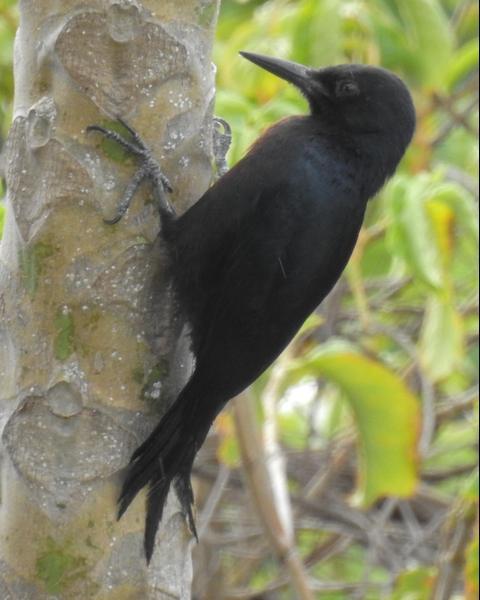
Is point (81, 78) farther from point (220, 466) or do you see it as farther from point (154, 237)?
point (220, 466)

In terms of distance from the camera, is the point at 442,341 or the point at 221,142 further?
the point at 442,341

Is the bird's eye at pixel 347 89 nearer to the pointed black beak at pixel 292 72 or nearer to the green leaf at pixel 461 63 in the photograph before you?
the pointed black beak at pixel 292 72

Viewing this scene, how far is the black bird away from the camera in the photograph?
6.95 ft

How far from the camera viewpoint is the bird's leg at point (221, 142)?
8.36ft

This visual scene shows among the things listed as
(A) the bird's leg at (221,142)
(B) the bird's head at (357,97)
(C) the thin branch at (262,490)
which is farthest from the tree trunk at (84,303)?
(C) the thin branch at (262,490)

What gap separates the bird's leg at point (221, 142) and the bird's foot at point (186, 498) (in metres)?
0.77

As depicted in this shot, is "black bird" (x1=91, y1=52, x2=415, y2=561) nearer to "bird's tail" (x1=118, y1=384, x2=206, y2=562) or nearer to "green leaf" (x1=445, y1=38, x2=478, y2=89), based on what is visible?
"bird's tail" (x1=118, y1=384, x2=206, y2=562)

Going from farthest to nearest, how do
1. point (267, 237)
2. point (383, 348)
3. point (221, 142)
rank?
point (383, 348), point (221, 142), point (267, 237)

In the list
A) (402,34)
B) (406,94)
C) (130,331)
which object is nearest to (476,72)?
(402,34)

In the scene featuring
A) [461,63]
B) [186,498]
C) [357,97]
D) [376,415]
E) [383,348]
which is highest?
[357,97]

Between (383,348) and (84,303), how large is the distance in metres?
2.49

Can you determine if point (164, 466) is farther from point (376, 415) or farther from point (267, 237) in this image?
point (376, 415)

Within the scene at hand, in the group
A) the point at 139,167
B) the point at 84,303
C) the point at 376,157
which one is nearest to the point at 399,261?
the point at 376,157

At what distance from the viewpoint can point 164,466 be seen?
76.5 inches
